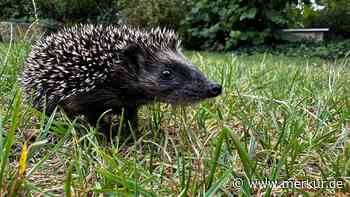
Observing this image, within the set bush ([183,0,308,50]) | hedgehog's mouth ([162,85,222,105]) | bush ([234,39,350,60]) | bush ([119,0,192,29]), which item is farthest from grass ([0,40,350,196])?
bush ([119,0,192,29])

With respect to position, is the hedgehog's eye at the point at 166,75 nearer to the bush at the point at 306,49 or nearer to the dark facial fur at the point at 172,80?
the dark facial fur at the point at 172,80

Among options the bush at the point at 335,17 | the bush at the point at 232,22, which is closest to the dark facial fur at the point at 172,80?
the bush at the point at 232,22

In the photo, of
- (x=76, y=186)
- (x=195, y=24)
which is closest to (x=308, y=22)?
(x=195, y=24)

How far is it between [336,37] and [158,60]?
14784mm

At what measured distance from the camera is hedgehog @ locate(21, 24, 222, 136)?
2.83 m

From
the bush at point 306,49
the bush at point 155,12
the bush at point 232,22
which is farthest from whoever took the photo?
the bush at point 155,12

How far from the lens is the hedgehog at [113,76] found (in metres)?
2.83

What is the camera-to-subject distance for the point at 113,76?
2.89 m

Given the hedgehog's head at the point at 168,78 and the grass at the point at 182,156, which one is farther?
the hedgehog's head at the point at 168,78

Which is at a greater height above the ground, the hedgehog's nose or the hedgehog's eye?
the hedgehog's eye

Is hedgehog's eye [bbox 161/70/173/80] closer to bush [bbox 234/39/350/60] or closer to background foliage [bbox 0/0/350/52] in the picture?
bush [bbox 234/39/350/60]

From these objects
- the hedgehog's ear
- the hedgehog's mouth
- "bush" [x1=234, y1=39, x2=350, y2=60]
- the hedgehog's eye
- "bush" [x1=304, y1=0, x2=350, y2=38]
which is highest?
"bush" [x1=304, y1=0, x2=350, y2=38]

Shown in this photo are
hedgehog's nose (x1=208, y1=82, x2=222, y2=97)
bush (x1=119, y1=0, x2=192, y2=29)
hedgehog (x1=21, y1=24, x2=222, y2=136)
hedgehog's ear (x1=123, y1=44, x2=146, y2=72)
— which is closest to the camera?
hedgehog's nose (x1=208, y1=82, x2=222, y2=97)

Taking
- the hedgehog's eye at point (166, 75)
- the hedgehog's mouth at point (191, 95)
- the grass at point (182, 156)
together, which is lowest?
the grass at point (182, 156)
